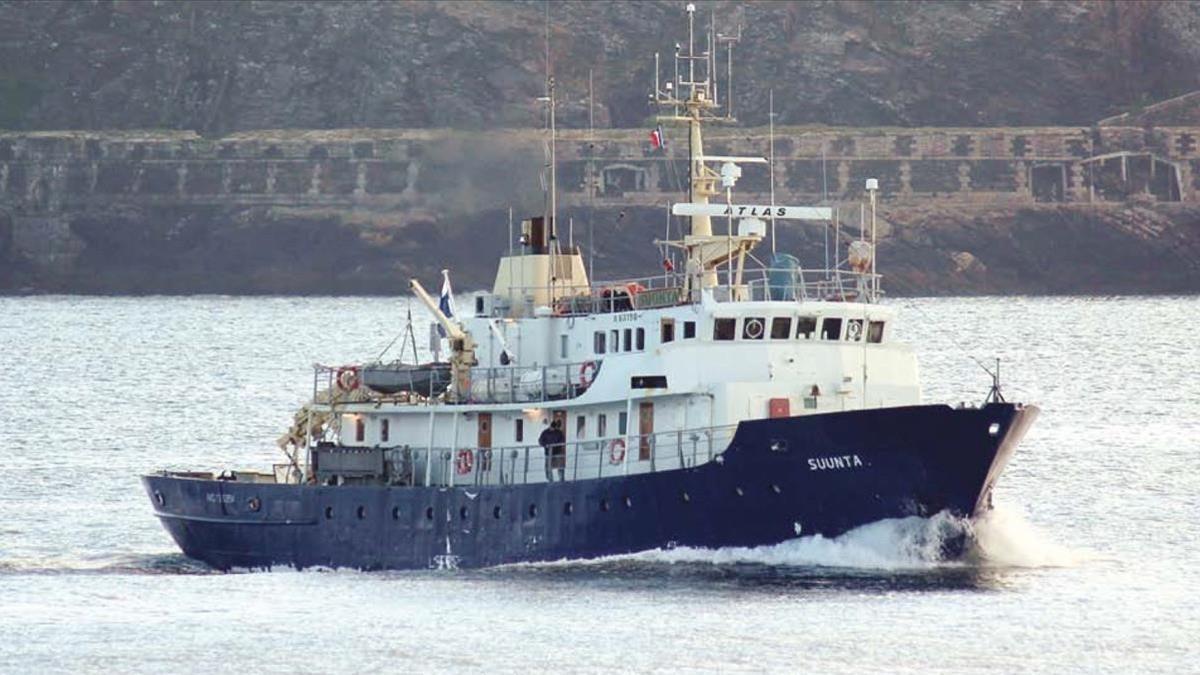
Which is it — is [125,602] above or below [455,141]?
below

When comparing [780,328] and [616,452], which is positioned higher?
[780,328]

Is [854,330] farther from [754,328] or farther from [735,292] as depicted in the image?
[735,292]

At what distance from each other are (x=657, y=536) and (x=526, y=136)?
362 ft

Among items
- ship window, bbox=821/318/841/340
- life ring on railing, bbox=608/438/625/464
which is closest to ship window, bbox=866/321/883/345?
ship window, bbox=821/318/841/340

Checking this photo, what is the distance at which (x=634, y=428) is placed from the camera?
62.3 metres

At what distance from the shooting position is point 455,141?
17612cm

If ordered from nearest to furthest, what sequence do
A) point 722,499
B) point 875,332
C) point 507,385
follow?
point 722,499, point 875,332, point 507,385

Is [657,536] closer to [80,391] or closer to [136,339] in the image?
[80,391]

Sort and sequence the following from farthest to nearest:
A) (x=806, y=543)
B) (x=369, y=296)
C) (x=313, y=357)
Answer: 1. (x=369, y=296)
2. (x=313, y=357)
3. (x=806, y=543)

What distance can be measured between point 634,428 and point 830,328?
389 centimetres

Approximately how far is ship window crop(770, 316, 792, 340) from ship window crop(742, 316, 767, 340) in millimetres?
142

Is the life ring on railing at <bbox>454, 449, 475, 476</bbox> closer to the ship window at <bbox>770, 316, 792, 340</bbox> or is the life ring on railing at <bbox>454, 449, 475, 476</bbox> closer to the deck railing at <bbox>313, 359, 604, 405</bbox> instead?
the deck railing at <bbox>313, 359, 604, 405</bbox>

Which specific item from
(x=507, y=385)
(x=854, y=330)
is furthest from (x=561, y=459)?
(x=854, y=330)

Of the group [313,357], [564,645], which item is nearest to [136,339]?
[313,357]
